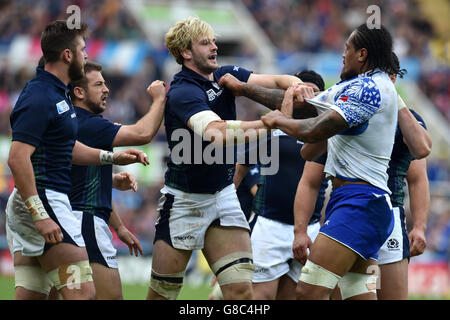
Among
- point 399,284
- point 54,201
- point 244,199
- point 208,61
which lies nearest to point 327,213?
point 399,284

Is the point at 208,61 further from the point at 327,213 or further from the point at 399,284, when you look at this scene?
the point at 399,284

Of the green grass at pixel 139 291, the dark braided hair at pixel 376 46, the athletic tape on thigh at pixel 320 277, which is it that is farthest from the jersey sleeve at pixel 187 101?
the green grass at pixel 139 291

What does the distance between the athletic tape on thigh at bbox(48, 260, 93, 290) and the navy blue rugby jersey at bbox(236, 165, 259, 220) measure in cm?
328

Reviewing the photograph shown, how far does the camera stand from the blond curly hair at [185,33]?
6.59 m

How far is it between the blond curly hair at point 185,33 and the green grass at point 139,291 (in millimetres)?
6803

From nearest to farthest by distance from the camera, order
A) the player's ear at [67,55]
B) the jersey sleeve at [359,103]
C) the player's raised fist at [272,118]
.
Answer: the jersey sleeve at [359,103] < the player's raised fist at [272,118] < the player's ear at [67,55]

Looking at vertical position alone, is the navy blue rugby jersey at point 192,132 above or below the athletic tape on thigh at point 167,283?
above

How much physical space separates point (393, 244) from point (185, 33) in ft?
8.54

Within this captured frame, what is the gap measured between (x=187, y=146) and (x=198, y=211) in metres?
0.58

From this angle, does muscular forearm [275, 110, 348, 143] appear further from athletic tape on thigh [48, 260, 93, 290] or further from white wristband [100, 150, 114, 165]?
athletic tape on thigh [48, 260, 93, 290]

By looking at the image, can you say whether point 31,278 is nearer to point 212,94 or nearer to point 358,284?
point 212,94

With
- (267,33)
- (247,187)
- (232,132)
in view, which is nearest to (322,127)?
(232,132)

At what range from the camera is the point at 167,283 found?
A: 6598 millimetres

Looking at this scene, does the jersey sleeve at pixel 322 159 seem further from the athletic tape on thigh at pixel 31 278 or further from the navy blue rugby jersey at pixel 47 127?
the athletic tape on thigh at pixel 31 278
